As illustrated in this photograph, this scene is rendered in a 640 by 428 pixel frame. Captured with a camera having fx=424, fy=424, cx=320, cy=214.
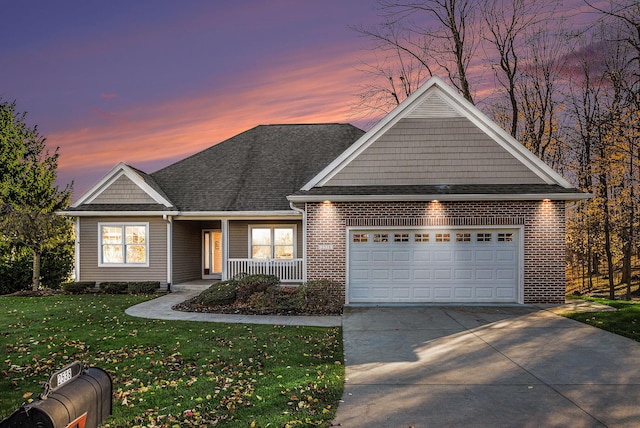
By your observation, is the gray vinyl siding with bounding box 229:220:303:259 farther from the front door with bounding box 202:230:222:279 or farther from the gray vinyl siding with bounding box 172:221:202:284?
the front door with bounding box 202:230:222:279

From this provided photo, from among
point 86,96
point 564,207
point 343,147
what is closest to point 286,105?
point 343,147

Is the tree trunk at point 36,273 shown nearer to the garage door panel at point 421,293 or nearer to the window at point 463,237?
the garage door panel at point 421,293

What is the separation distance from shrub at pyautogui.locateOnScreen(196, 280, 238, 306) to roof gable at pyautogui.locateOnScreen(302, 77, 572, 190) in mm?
4033

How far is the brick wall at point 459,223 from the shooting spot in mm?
13062

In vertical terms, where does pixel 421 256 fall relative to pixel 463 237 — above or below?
below

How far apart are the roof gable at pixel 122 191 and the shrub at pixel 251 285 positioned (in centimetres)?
601

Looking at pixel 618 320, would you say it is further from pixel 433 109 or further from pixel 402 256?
pixel 433 109

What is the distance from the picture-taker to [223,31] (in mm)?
17219

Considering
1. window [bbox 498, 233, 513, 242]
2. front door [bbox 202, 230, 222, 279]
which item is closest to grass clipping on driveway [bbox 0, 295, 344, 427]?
window [bbox 498, 233, 513, 242]

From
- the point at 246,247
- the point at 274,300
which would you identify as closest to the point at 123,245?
the point at 246,247

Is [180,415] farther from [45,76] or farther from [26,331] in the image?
[45,76]

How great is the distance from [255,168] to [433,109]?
9.07m

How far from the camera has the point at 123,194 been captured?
17.5 meters

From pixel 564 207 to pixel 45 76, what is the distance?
24.2m
